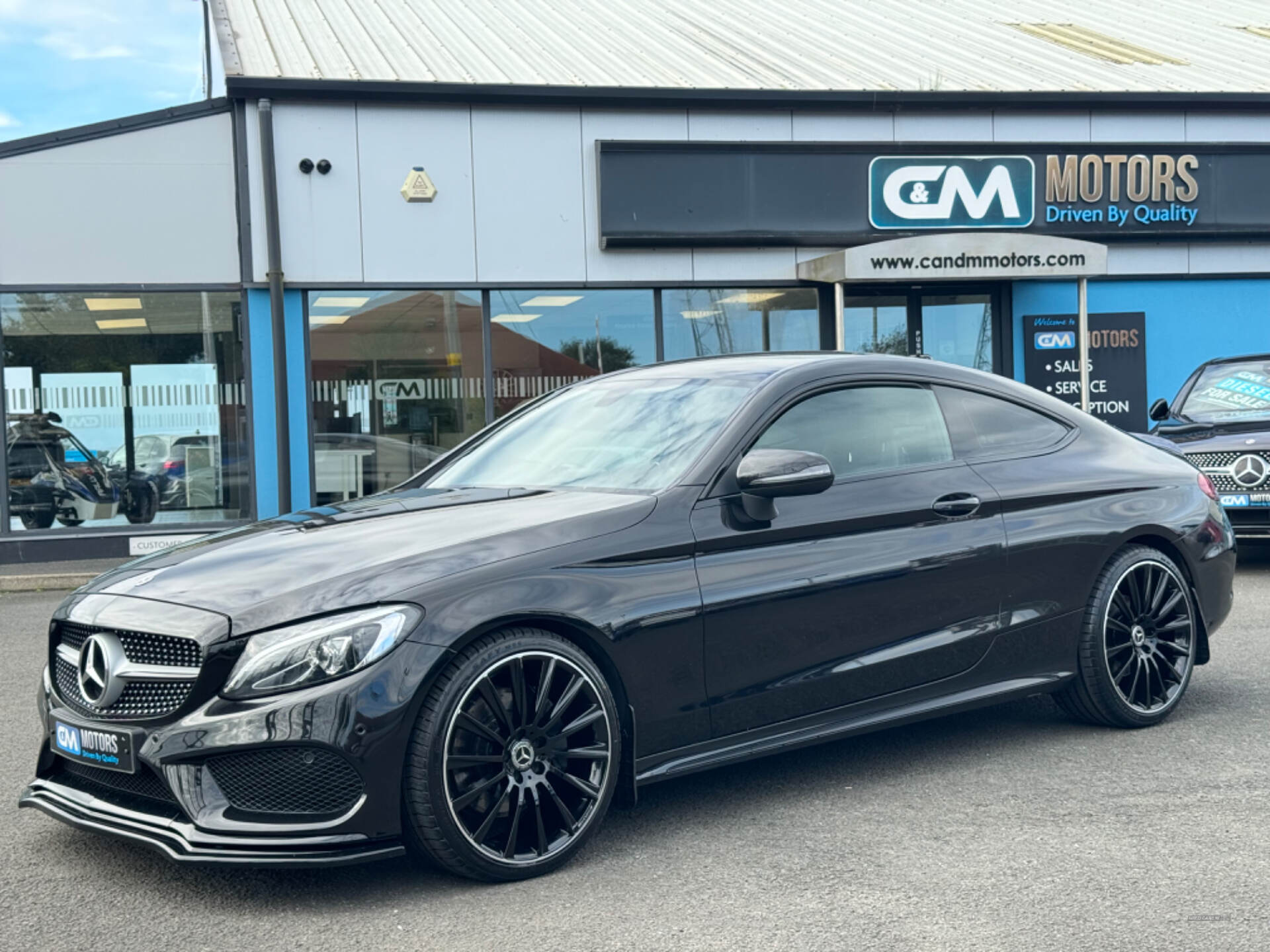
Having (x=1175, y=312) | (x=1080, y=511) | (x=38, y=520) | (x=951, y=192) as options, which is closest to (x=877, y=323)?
(x=951, y=192)

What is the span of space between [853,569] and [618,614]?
94 centimetres

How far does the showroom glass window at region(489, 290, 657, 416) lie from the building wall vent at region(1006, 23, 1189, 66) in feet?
26.5

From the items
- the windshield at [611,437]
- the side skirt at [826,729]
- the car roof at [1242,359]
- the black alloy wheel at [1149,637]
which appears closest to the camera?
the side skirt at [826,729]

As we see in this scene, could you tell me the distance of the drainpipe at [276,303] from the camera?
13289 millimetres

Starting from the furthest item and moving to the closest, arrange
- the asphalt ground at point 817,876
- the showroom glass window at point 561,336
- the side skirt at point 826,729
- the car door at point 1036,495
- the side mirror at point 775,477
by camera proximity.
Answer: the showroom glass window at point 561,336, the car door at point 1036,495, the side mirror at point 775,477, the side skirt at point 826,729, the asphalt ground at point 817,876

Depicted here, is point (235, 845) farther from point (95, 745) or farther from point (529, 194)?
point (529, 194)

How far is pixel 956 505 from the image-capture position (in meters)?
4.84

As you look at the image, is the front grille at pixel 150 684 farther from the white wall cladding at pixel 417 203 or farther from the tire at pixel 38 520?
the white wall cladding at pixel 417 203

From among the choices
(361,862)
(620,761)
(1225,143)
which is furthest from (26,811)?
(1225,143)

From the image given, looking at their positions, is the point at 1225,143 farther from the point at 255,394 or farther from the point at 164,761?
the point at 164,761

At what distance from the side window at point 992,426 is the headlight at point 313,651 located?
7.95ft

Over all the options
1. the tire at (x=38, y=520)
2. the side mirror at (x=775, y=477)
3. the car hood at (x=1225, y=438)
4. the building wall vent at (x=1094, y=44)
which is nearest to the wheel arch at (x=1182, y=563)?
the side mirror at (x=775, y=477)

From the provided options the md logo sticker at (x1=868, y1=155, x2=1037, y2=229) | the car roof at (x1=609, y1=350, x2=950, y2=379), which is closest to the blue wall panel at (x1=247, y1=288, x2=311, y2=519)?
the md logo sticker at (x1=868, y1=155, x2=1037, y2=229)

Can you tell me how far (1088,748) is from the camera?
5094 millimetres
